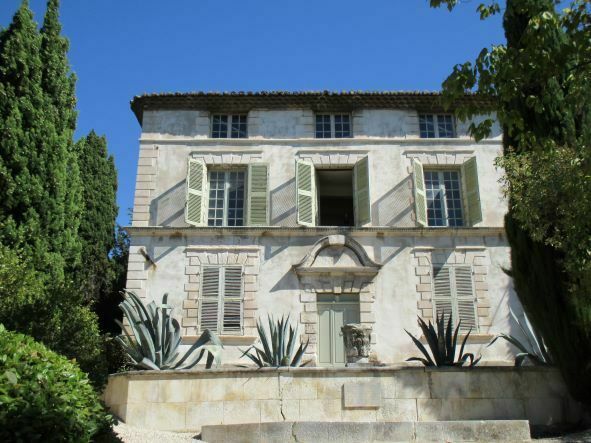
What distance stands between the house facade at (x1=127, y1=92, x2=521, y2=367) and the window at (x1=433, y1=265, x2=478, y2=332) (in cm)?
3

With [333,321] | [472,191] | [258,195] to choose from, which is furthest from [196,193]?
[472,191]

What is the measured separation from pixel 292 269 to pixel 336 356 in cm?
242

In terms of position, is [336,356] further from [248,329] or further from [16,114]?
[16,114]

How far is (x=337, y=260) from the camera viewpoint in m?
15.5

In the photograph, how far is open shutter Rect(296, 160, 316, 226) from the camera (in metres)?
15.9

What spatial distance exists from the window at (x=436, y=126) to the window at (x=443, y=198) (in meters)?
1.10

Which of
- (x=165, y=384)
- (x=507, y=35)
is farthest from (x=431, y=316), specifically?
(x=165, y=384)

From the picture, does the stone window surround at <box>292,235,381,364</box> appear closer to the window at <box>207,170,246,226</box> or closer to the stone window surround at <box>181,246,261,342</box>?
the stone window surround at <box>181,246,261,342</box>

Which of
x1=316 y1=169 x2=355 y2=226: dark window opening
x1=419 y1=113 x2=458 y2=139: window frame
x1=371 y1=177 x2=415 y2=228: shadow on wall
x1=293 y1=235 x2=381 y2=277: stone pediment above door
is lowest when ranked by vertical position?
x1=293 y1=235 x2=381 y2=277: stone pediment above door

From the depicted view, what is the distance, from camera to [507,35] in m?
10.9

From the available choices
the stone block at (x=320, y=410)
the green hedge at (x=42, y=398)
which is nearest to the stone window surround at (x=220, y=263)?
the stone block at (x=320, y=410)

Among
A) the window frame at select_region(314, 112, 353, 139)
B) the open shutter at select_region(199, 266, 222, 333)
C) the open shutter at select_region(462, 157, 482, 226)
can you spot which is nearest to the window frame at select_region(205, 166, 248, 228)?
the open shutter at select_region(199, 266, 222, 333)

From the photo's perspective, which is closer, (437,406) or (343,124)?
(437,406)

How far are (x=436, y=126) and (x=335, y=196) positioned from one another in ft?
14.0
